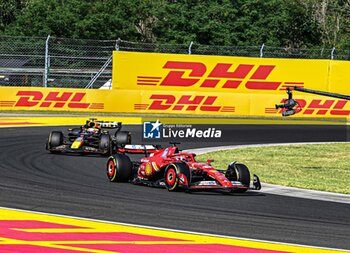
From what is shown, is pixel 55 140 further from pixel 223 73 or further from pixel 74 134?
pixel 223 73

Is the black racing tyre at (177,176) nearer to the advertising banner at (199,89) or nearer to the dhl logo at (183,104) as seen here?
the advertising banner at (199,89)

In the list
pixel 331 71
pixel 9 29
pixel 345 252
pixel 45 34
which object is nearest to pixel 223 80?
pixel 331 71

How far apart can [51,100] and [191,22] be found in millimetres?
19308

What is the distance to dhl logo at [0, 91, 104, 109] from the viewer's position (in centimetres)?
3259

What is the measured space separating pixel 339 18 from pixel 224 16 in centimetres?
1027

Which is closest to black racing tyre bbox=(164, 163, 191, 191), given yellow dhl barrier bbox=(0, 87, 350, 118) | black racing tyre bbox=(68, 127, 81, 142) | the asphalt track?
the asphalt track

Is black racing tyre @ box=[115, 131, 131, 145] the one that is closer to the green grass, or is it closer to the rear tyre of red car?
the rear tyre of red car

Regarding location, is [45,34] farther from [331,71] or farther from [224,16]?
[331,71]

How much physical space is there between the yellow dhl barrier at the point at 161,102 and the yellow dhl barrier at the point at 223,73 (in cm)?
29

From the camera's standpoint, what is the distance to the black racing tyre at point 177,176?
1364cm

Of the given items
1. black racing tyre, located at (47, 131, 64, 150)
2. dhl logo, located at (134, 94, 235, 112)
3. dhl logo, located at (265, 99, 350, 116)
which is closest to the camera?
black racing tyre, located at (47, 131, 64, 150)

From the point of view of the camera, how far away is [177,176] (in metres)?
13.7

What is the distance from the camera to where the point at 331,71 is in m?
34.8

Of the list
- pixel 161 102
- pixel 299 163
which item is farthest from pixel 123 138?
pixel 161 102
